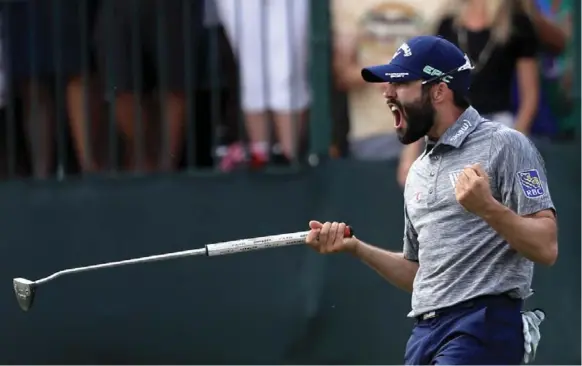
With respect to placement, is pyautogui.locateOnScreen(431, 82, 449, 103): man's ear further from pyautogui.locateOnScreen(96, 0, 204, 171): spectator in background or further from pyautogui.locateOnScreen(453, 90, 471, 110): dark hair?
pyautogui.locateOnScreen(96, 0, 204, 171): spectator in background

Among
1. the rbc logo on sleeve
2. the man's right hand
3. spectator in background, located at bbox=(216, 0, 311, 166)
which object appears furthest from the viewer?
spectator in background, located at bbox=(216, 0, 311, 166)

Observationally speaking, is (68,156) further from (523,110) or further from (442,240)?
(442,240)

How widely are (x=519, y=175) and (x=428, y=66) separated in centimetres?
57

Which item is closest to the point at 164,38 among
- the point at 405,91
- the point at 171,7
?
the point at 171,7

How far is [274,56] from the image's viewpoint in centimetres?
827

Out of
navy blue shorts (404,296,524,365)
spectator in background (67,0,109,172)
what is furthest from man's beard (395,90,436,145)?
spectator in background (67,0,109,172)

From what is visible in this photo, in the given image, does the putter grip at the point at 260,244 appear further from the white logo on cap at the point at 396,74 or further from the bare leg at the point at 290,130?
the bare leg at the point at 290,130

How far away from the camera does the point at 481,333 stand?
16.0 feet

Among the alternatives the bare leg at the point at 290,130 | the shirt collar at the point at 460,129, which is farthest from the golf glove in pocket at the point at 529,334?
the bare leg at the point at 290,130

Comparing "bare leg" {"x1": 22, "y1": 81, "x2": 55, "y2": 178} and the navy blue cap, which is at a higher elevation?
the navy blue cap

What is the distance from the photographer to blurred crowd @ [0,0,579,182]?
8.16m

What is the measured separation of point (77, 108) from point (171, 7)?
0.87 m

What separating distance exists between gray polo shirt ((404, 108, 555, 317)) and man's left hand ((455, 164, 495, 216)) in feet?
0.71

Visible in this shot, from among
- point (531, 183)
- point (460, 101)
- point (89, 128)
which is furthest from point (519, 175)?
point (89, 128)
